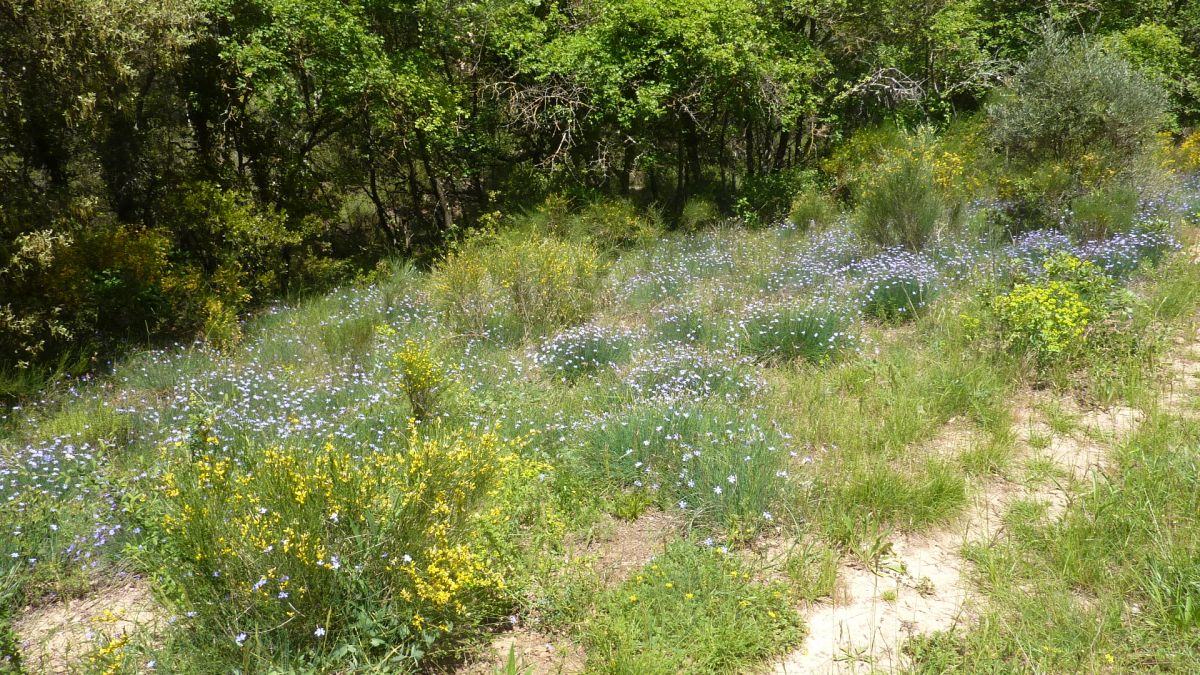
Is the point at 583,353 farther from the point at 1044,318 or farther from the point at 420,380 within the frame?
the point at 1044,318

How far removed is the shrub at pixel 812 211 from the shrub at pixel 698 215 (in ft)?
4.39

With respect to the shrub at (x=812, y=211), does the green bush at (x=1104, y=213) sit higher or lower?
higher

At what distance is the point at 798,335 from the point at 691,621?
10.5 feet

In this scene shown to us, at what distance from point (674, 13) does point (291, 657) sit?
1021 centimetres

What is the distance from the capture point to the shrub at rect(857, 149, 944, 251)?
775 cm

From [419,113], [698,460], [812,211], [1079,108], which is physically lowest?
[812,211]

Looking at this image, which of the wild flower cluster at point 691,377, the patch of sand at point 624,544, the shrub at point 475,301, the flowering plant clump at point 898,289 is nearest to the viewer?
the patch of sand at point 624,544

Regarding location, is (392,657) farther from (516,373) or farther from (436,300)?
(436,300)

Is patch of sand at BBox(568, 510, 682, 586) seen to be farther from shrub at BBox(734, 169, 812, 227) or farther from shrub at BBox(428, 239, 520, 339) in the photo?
shrub at BBox(734, 169, 812, 227)

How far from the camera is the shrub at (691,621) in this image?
2779 millimetres

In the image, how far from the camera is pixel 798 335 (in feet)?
18.4

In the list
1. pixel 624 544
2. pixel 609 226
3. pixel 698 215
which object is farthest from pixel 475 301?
pixel 698 215

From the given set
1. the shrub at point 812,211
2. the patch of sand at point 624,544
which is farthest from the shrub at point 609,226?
the patch of sand at point 624,544

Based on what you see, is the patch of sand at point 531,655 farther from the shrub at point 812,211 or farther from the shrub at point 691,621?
the shrub at point 812,211
